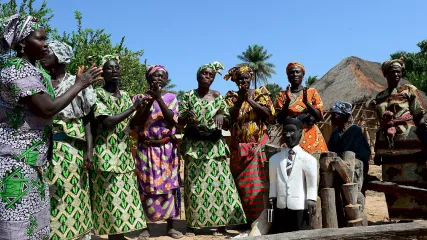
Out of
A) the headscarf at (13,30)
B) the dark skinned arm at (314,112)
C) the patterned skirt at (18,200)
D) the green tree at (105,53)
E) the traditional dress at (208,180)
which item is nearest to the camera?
the patterned skirt at (18,200)

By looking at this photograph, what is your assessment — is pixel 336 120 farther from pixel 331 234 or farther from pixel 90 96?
pixel 90 96

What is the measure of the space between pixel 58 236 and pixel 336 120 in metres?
3.44

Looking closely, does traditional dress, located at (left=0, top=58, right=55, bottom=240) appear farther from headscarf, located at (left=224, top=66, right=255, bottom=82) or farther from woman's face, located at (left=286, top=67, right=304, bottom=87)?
woman's face, located at (left=286, top=67, right=304, bottom=87)

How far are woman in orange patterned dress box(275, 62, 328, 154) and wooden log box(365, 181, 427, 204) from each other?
27.7 inches

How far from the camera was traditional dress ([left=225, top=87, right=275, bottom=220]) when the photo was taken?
5.45m

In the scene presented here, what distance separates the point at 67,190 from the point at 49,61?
128 cm

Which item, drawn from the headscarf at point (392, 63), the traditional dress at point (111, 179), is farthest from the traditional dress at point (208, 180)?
the headscarf at point (392, 63)

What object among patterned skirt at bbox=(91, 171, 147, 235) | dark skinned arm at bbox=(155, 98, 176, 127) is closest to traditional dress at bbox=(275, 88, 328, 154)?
dark skinned arm at bbox=(155, 98, 176, 127)

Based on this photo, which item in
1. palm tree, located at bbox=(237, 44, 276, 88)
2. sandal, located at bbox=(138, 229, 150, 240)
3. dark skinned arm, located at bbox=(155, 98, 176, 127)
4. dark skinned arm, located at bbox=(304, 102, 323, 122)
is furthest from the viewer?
palm tree, located at bbox=(237, 44, 276, 88)

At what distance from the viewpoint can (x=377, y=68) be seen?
25859 millimetres

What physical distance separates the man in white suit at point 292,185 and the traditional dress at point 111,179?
5.57 ft

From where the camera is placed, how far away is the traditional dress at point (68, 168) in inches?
163

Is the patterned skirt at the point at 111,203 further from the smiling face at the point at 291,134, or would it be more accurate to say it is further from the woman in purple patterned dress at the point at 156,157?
the smiling face at the point at 291,134

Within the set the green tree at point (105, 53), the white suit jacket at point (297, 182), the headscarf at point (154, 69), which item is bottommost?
the white suit jacket at point (297, 182)
